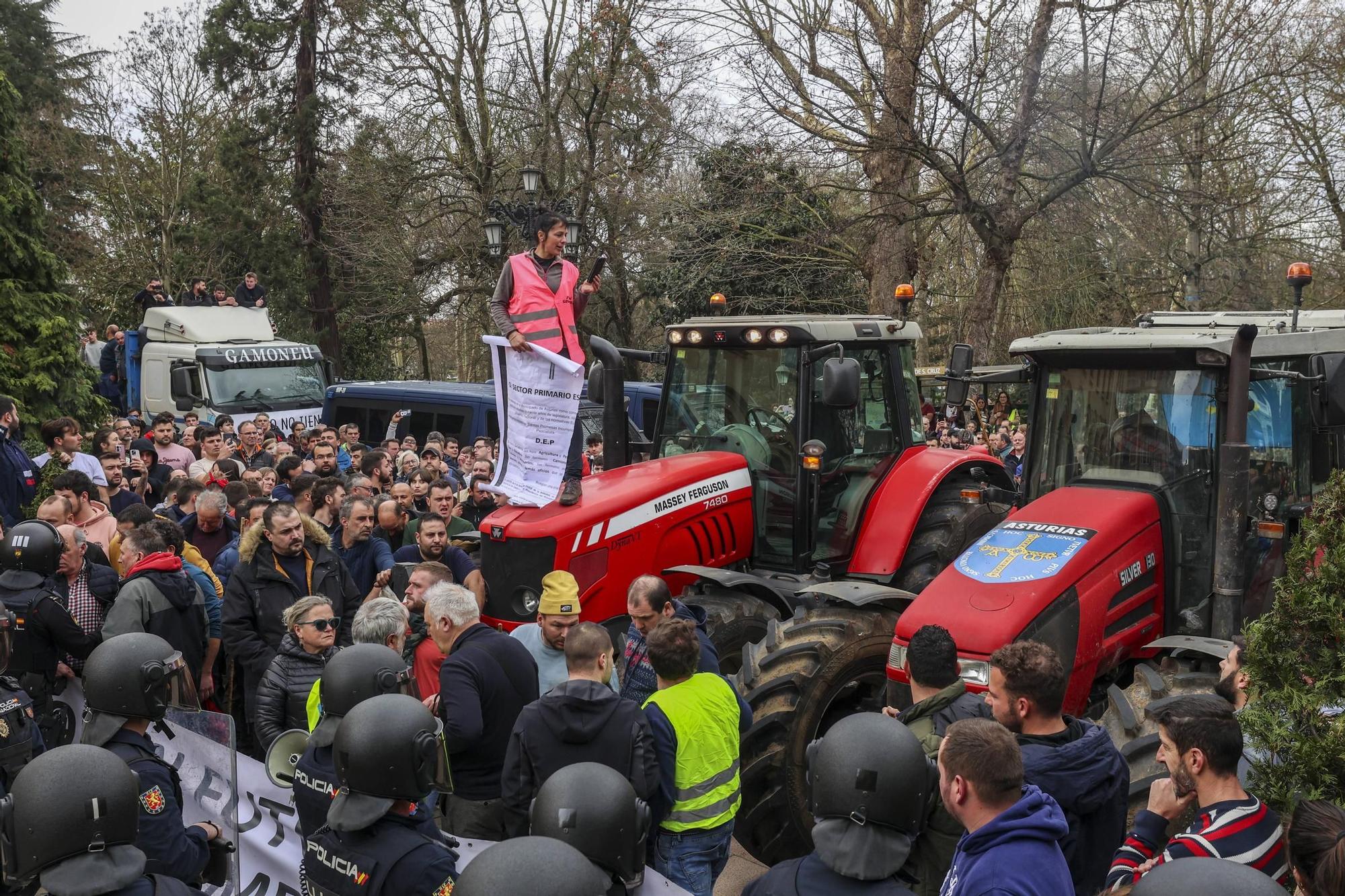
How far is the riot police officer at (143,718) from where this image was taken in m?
3.72

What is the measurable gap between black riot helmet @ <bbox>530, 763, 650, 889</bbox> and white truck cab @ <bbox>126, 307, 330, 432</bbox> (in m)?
16.0

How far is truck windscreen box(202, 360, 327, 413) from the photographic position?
708 inches

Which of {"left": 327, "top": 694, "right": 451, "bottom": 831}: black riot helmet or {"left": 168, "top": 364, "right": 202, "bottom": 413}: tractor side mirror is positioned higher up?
{"left": 168, "top": 364, "right": 202, "bottom": 413}: tractor side mirror

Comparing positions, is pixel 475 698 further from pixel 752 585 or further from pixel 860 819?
pixel 752 585

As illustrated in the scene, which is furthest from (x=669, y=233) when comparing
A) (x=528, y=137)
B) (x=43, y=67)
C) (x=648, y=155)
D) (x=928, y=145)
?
(x=43, y=67)

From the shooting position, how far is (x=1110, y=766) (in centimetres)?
390

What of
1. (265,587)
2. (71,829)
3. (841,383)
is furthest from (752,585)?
(71,829)

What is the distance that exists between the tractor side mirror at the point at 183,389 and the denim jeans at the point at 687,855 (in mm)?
15055

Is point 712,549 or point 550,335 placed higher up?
point 550,335

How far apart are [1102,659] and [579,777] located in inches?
134

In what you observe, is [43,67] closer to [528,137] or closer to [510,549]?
[528,137]

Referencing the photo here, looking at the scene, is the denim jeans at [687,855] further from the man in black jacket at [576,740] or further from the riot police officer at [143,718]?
the riot police officer at [143,718]

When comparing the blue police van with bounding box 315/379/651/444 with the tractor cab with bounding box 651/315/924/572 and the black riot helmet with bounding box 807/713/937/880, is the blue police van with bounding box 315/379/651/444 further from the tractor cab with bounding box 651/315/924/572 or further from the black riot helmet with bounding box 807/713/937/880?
the black riot helmet with bounding box 807/713/937/880

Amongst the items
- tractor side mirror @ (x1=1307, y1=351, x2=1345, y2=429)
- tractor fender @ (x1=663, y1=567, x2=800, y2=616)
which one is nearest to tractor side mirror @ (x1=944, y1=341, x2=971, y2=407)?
tractor fender @ (x1=663, y1=567, x2=800, y2=616)
